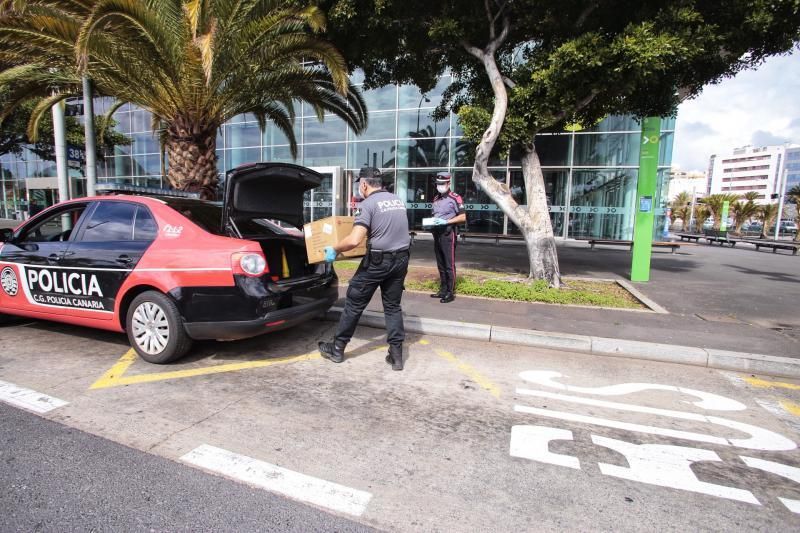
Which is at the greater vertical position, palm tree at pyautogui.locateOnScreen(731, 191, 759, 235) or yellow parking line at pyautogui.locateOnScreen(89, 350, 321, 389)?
palm tree at pyautogui.locateOnScreen(731, 191, 759, 235)

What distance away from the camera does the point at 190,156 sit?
796 centimetres

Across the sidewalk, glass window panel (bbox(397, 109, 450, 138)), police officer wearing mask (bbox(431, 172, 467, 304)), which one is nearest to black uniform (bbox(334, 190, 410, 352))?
the sidewalk

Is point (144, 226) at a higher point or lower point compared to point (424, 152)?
lower

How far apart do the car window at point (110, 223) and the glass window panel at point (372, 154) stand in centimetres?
1668

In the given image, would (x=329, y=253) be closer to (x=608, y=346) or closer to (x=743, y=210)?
(x=608, y=346)

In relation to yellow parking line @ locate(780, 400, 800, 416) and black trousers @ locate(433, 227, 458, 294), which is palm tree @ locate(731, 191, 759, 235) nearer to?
black trousers @ locate(433, 227, 458, 294)

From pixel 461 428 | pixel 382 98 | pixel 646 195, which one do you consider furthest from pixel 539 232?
pixel 382 98

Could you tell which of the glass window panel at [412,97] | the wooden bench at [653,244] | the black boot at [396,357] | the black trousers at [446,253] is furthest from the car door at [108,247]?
the glass window panel at [412,97]

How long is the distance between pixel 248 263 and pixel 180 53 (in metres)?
5.22

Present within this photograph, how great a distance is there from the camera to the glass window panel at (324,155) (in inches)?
849

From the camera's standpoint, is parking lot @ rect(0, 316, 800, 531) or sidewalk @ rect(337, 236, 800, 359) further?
sidewalk @ rect(337, 236, 800, 359)

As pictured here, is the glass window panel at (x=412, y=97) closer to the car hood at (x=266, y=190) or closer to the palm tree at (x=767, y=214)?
the car hood at (x=266, y=190)

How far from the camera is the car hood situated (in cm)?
424

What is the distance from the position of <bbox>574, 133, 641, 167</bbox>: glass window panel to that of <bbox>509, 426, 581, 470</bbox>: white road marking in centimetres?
1833
